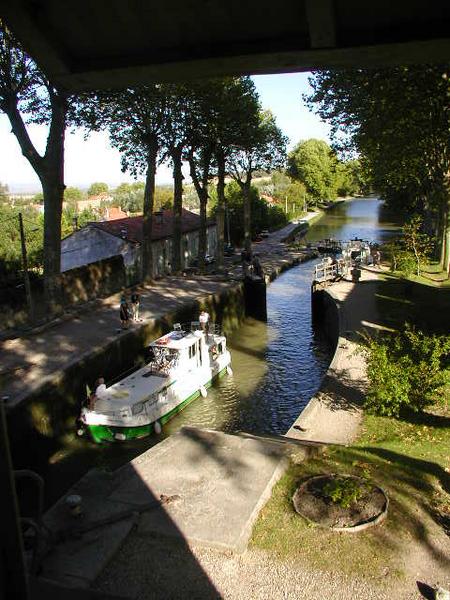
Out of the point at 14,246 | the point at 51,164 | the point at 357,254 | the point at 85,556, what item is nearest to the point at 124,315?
the point at 51,164

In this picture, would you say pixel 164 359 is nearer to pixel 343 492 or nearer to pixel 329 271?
pixel 343 492

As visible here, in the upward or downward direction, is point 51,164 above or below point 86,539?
above

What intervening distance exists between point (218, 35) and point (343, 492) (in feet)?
22.6

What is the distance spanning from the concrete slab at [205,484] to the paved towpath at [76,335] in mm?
3267

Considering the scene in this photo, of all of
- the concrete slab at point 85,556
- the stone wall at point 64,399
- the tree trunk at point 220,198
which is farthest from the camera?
the tree trunk at point 220,198

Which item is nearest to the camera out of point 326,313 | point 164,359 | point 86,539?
point 86,539

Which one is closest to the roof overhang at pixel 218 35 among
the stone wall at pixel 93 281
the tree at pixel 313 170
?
the stone wall at pixel 93 281

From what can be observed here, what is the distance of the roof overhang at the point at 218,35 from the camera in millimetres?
4574

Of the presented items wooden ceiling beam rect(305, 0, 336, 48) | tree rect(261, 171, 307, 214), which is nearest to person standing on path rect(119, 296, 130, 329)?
wooden ceiling beam rect(305, 0, 336, 48)

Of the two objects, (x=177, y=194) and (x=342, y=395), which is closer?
(x=342, y=395)

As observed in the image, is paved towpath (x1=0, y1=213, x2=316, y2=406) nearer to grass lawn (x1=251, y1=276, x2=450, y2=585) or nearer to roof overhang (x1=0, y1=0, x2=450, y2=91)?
grass lawn (x1=251, y1=276, x2=450, y2=585)

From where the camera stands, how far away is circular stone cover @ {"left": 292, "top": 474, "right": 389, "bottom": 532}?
8211mm

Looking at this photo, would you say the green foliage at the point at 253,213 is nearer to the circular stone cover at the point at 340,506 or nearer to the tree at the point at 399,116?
the tree at the point at 399,116

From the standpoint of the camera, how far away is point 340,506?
858 centimetres
